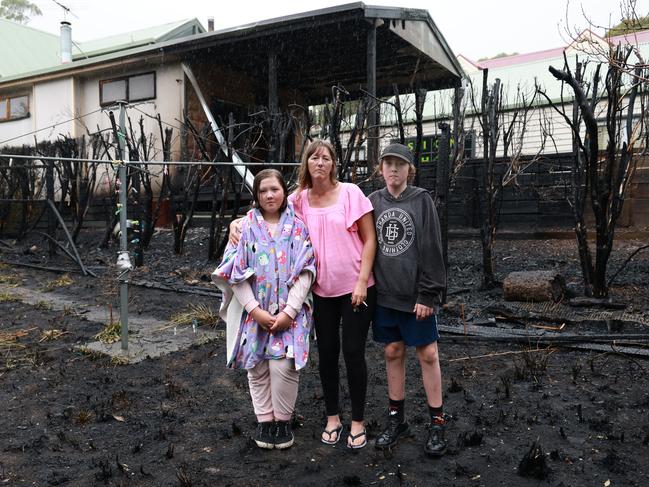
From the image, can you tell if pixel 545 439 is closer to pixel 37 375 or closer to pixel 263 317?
pixel 263 317

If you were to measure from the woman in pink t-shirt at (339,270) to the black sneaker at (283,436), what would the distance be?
195mm

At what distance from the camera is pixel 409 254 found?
2.74 meters

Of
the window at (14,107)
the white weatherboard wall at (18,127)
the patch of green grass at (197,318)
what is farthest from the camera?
the window at (14,107)

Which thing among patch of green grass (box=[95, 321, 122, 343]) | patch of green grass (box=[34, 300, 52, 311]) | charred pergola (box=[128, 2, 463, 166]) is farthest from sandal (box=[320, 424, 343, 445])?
charred pergola (box=[128, 2, 463, 166])

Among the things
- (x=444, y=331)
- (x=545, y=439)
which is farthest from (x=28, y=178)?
(x=545, y=439)

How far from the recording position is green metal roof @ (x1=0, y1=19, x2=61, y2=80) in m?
21.8

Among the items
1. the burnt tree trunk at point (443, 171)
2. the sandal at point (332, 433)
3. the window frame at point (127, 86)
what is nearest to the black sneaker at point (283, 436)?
the sandal at point (332, 433)

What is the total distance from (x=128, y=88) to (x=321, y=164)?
13571 millimetres

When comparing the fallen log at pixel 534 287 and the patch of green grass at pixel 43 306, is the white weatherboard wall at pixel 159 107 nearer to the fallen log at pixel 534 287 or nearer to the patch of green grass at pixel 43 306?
the patch of green grass at pixel 43 306

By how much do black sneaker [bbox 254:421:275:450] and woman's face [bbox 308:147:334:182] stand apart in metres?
1.35

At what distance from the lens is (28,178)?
1285 cm

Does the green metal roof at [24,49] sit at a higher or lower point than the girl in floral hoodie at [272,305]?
higher

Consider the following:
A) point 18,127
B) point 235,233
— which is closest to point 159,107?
point 18,127

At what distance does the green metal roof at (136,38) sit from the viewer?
17.2 metres
